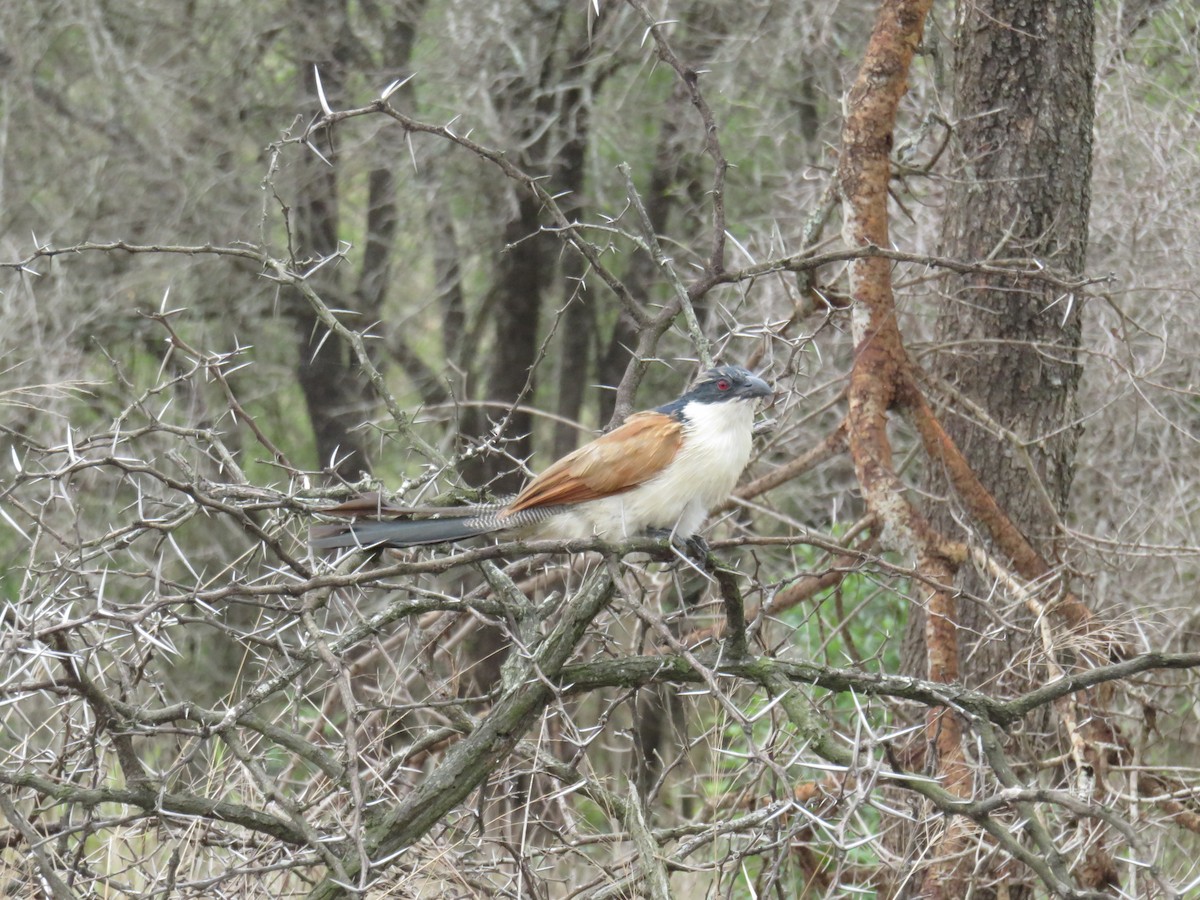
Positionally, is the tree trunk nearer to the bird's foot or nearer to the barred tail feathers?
the bird's foot

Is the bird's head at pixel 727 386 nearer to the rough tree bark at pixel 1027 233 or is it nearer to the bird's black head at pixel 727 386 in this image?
the bird's black head at pixel 727 386

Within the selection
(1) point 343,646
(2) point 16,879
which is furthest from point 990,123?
(2) point 16,879

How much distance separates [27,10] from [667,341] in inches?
149

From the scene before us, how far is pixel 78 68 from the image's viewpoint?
303 inches

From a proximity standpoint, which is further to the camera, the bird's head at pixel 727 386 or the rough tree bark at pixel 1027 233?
the rough tree bark at pixel 1027 233

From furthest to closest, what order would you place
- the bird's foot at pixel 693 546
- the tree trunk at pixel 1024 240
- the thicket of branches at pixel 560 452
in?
the tree trunk at pixel 1024 240 → the bird's foot at pixel 693 546 → the thicket of branches at pixel 560 452

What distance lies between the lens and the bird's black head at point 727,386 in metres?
3.12

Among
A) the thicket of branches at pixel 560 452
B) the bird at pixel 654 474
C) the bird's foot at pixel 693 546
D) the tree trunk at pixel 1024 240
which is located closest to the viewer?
the thicket of branches at pixel 560 452

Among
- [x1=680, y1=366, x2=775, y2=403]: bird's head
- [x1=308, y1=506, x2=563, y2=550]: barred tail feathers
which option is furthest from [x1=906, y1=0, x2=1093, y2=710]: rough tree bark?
[x1=308, y1=506, x2=563, y2=550]: barred tail feathers

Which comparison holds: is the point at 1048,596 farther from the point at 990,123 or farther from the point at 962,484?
the point at 990,123

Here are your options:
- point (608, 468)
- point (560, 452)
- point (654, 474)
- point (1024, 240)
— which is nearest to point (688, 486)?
point (654, 474)

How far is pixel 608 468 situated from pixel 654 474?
0.11 meters

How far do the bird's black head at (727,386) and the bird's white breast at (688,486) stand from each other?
0.02m

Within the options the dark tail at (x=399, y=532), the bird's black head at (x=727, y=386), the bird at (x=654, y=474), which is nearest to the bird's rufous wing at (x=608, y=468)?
the bird at (x=654, y=474)
